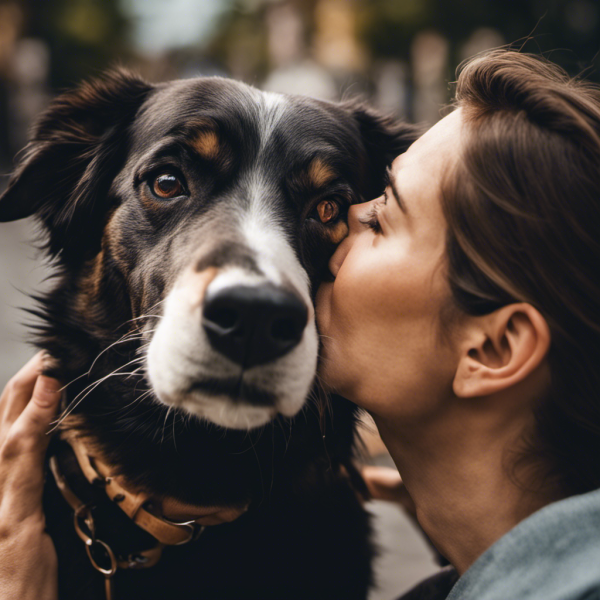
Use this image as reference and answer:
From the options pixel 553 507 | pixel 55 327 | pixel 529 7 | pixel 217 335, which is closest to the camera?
pixel 553 507

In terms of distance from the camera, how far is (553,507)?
4.01ft

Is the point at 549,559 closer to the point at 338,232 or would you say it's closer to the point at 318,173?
the point at 338,232

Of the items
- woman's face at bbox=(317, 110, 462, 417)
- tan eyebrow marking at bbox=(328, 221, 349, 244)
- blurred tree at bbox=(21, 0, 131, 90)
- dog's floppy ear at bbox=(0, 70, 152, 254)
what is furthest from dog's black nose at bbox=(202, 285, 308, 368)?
blurred tree at bbox=(21, 0, 131, 90)

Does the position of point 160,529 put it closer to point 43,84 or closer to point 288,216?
point 288,216

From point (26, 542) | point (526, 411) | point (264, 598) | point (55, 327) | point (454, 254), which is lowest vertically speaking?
point (264, 598)

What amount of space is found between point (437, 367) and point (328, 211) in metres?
0.76

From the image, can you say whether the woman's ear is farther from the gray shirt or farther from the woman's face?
the gray shirt

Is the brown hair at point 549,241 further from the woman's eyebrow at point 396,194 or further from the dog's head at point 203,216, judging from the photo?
the dog's head at point 203,216

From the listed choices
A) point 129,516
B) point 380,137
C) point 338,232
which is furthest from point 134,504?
point 380,137

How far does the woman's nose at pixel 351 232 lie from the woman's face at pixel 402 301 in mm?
176

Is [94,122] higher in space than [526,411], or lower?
higher

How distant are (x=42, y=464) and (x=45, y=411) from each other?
6.9 inches

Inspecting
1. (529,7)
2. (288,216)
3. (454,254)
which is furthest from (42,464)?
(529,7)

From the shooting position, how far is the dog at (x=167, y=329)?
183 centimetres
